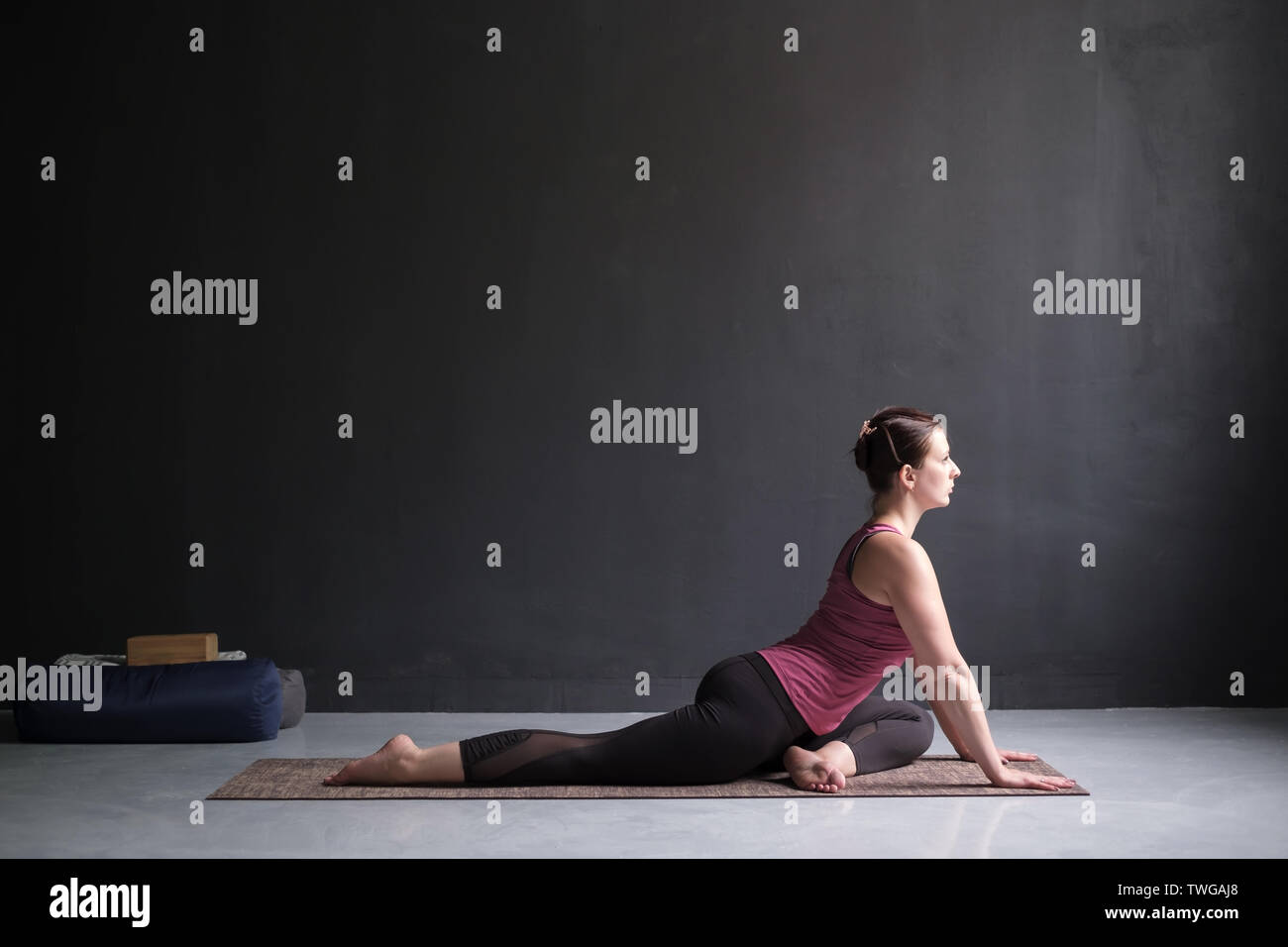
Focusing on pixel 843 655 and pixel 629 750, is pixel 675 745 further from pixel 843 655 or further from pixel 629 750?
pixel 843 655

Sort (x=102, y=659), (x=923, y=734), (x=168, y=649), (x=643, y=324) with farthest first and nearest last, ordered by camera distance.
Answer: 1. (x=643, y=324)
2. (x=102, y=659)
3. (x=168, y=649)
4. (x=923, y=734)

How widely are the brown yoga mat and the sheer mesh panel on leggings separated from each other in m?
0.04

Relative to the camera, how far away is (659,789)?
10.6 ft

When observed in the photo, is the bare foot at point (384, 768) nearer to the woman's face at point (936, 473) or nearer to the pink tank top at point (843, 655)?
the pink tank top at point (843, 655)

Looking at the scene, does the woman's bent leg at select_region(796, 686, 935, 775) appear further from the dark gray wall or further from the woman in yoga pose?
the dark gray wall

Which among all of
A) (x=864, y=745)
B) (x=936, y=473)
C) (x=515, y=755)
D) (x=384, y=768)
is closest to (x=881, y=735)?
(x=864, y=745)

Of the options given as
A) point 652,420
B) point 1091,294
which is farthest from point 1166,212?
point 652,420

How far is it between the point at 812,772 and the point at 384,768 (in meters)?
1.06

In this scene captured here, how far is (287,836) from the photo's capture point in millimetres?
2770

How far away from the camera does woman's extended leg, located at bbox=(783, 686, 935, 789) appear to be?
324 cm

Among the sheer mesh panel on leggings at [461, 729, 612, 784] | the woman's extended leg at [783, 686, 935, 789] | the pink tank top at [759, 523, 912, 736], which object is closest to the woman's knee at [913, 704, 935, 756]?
the woman's extended leg at [783, 686, 935, 789]

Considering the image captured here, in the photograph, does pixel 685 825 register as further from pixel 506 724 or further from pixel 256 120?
pixel 256 120

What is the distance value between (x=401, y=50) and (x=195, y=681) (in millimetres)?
2490

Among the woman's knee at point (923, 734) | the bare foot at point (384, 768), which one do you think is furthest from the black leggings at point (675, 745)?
the woman's knee at point (923, 734)
